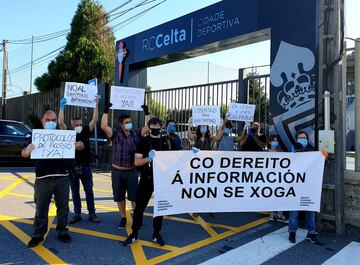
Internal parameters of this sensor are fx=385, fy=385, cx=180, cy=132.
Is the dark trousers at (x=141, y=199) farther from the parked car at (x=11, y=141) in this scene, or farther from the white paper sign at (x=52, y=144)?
the parked car at (x=11, y=141)

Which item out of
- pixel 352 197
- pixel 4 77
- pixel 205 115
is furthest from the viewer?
pixel 4 77

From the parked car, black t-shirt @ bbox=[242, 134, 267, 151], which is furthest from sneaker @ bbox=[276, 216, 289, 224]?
the parked car

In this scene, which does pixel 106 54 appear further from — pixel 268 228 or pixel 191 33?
pixel 268 228

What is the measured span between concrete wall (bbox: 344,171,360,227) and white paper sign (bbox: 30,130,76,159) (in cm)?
470

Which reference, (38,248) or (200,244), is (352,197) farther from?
(38,248)

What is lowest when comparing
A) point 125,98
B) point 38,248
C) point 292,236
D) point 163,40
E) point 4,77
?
point 38,248

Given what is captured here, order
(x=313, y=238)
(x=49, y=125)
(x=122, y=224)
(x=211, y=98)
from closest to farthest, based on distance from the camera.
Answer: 1. (x=49, y=125)
2. (x=313, y=238)
3. (x=122, y=224)
4. (x=211, y=98)

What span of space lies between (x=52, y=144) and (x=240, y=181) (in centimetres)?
281

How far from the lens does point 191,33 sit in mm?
10477

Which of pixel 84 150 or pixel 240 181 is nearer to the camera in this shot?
pixel 240 181

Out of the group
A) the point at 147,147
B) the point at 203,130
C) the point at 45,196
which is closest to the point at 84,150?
the point at 45,196

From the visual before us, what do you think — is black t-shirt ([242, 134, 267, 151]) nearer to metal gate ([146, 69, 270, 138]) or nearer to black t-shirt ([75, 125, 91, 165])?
metal gate ([146, 69, 270, 138])

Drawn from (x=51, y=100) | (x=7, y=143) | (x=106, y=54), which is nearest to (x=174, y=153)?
(x=7, y=143)

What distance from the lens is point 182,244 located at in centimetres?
558
